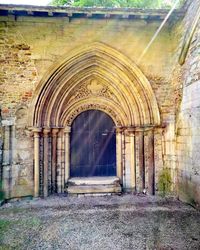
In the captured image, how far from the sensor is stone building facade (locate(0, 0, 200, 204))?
17.3 feet

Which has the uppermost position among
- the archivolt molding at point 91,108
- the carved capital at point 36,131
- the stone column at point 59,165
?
the archivolt molding at point 91,108

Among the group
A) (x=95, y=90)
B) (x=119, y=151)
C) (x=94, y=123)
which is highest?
(x=95, y=90)

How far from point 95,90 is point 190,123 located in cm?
251

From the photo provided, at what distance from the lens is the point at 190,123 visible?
15.6 ft

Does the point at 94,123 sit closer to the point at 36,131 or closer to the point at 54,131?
the point at 54,131

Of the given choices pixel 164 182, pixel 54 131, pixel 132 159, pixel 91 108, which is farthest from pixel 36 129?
pixel 164 182

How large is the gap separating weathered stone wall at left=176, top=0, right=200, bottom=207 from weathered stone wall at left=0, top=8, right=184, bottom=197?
439 mm

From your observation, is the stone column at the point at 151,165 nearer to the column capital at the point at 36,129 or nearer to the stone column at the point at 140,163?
the stone column at the point at 140,163

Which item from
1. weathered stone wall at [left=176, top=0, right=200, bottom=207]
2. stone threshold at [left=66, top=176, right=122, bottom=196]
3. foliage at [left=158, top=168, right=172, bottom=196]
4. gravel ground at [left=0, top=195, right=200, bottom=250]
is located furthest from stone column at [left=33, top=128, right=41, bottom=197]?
weathered stone wall at [left=176, top=0, right=200, bottom=207]

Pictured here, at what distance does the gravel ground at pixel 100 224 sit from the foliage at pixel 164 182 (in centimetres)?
31

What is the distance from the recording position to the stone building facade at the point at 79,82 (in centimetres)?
527

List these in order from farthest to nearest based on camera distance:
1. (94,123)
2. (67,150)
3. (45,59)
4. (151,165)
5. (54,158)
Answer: (94,123), (67,150), (54,158), (151,165), (45,59)

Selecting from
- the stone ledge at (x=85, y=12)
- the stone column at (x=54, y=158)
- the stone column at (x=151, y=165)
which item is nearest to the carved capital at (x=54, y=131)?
the stone column at (x=54, y=158)

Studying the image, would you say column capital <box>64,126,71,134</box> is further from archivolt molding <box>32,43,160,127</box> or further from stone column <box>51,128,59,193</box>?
stone column <box>51,128,59,193</box>
